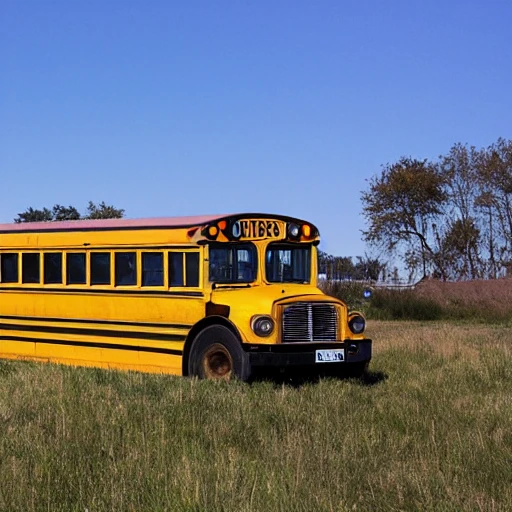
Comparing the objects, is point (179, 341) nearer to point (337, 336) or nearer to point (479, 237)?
point (337, 336)

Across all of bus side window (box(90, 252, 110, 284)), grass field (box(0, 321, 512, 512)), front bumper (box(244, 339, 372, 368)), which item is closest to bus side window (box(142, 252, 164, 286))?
bus side window (box(90, 252, 110, 284))

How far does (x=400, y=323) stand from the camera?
2694 centimetres

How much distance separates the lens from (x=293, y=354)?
10727mm

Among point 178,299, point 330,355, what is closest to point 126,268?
point 178,299

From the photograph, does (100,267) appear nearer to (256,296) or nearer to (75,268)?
(75,268)

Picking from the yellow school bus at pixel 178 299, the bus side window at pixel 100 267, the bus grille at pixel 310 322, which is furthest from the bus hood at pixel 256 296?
the bus side window at pixel 100 267

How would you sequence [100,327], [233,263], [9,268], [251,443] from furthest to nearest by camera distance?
[9,268] < [100,327] < [233,263] < [251,443]

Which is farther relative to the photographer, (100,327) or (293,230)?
(100,327)

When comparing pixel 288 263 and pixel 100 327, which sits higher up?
pixel 288 263

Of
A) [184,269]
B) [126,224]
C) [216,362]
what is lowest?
[216,362]

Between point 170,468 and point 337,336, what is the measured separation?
530 cm

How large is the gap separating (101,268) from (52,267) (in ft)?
3.40

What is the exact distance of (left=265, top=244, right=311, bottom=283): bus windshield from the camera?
11.9 metres

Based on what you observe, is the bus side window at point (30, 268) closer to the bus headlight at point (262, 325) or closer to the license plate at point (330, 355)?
the bus headlight at point (262, 325)
